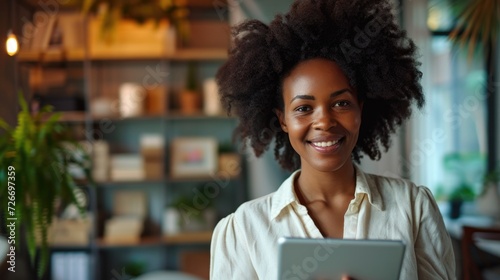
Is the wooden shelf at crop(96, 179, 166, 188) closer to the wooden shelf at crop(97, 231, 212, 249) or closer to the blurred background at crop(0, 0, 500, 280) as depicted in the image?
the blurred background at crop(0, 0, 500, 280)

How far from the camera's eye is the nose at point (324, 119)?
118 centimetres

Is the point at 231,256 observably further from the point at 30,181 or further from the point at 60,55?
the point at 60,55

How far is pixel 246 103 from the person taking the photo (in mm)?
1429

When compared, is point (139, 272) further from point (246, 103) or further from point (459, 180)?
point (246, 103)

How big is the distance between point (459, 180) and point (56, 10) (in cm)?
335

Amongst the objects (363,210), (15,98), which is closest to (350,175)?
(363,210)

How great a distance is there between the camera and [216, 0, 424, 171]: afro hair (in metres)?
1.27

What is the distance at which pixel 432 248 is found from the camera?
3.90ft

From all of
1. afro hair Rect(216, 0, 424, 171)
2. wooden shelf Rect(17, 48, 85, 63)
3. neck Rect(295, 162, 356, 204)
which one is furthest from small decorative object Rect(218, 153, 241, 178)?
neck Rect(295, 162, 356, 204)

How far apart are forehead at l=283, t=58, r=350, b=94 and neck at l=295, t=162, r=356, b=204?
0.20 metres

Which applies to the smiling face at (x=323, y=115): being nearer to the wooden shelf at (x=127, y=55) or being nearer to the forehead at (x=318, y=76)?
the forehead at (x=318, y=76)

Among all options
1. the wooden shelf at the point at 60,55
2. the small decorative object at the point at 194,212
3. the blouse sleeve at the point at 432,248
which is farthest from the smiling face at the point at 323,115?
the wooden shelf at the point at 60,55

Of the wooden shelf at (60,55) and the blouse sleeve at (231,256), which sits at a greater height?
the wooden shelf at (60,55)

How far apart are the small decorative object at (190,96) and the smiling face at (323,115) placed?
9.75 ft
